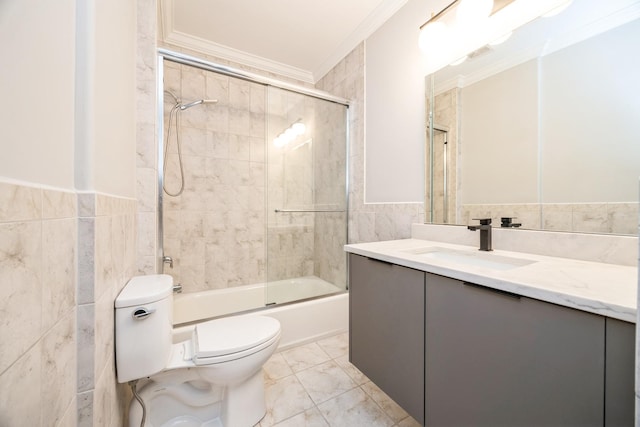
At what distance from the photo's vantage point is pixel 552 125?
107cm

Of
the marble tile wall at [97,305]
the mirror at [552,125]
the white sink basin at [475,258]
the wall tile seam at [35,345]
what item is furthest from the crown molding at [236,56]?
the wall tile seam at [35,345]

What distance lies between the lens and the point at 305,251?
232cm

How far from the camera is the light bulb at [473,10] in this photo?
1.26m

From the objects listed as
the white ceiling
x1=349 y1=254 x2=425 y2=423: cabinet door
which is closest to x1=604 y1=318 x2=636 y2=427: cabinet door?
x1=349 y1=254 x2=425 y2=423: cabinet door

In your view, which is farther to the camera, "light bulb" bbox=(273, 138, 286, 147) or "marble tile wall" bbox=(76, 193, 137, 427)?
"light bulb" bbox=(273, 138, 286, 147)

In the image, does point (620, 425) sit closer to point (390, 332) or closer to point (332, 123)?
point (390, 332)

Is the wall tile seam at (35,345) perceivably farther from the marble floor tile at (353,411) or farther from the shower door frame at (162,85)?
the marble floor tile at (353,411)

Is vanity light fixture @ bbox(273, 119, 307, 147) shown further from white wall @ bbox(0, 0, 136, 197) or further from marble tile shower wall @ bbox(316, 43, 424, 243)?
white wall @ bbox(0, 0, 136, 197)

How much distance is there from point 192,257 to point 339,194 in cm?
146

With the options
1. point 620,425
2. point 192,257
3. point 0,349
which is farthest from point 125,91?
point 620,425

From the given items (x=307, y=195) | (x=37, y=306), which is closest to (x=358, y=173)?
(x=307, y=195)

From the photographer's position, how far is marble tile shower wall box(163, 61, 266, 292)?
2180mm

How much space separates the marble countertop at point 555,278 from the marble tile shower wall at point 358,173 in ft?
2.35

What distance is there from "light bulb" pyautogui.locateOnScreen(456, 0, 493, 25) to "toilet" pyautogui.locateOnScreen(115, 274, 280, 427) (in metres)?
1.89
